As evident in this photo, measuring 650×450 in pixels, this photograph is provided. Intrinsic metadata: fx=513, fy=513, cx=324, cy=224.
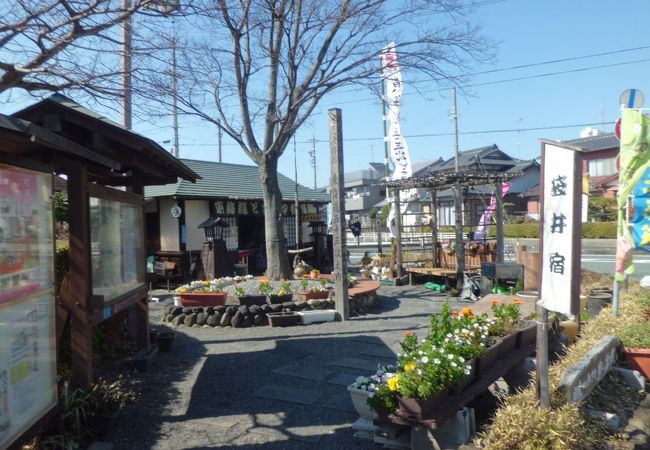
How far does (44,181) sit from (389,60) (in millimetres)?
11107

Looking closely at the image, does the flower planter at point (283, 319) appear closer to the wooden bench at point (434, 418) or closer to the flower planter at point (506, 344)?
the flower planter at point (506, 344)

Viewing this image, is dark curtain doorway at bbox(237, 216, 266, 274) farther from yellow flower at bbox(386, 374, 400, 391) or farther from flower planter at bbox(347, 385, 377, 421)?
yellow flower at bbox(386, 374, 400, 391)

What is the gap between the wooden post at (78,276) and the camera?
461 centimetres

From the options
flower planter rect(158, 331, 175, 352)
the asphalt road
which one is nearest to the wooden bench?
flower planter rect(158, 331, 175, 352)

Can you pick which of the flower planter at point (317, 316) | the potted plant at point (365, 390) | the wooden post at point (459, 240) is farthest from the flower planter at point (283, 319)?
the wooden post at point (459, 240)

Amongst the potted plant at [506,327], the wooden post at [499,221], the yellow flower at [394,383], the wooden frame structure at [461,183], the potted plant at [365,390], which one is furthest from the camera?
the wooden post at [499,221]

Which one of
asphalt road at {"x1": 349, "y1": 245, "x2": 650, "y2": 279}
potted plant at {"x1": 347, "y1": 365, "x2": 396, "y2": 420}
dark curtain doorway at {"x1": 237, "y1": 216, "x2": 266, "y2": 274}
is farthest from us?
dark curtain doorway at {"x1": 237, "y1": 216, "x2": 266, "y2": 274}

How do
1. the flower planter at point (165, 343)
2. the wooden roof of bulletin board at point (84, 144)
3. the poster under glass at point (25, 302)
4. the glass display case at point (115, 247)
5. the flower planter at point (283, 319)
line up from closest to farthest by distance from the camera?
the poster under glass at point (25, 302), the wooden roof of bulletin board at point (84, 144), the glass display case at point (115, 247), the flower planter at point (165, 343), the flower planter at point (283, 319)

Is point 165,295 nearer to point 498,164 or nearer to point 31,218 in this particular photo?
point 31,218

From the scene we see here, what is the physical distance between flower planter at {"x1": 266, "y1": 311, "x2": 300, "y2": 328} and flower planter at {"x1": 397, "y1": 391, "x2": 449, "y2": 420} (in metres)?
6.02

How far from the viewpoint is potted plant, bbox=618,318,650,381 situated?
18.2 ft

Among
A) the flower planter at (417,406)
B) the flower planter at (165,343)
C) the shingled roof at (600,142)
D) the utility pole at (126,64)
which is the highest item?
the shingled roof at (600,142)

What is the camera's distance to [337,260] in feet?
34.1

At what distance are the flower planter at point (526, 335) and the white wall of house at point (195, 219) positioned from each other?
12.7 meters
